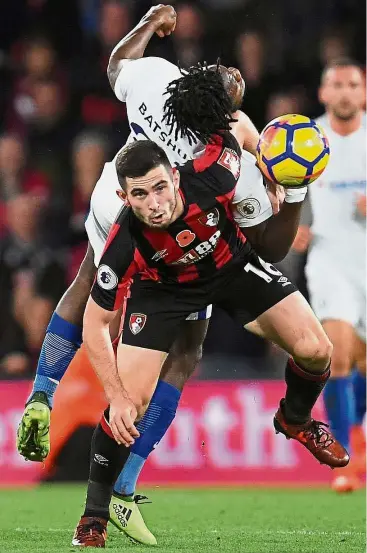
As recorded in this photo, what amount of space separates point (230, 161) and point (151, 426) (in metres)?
1.37

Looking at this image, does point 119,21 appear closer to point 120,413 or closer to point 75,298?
point 75,298

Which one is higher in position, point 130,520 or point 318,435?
point 318,435

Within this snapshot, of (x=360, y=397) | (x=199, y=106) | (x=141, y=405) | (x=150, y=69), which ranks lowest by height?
(x=360, y=397)

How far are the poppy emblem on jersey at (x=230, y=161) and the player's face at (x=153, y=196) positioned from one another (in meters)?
0.39

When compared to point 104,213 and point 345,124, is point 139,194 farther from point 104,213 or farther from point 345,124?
point 345,124

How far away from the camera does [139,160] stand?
16.2 feet

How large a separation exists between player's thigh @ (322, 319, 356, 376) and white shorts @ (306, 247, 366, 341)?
57 mm

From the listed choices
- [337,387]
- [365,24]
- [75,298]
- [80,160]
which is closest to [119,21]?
[80,160]

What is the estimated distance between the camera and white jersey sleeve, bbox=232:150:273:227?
5461 mm

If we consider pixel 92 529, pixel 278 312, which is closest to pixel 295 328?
pixel 278 312

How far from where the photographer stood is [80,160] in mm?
9688

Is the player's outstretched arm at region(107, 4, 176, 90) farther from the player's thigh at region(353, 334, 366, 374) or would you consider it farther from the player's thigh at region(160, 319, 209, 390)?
the player's thigh at region(353, 334, 366, 374)

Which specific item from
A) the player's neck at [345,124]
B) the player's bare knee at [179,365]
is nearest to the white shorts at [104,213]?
the player's bare knee at [179,365]

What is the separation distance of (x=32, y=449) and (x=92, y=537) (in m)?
0.59
